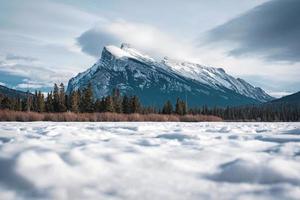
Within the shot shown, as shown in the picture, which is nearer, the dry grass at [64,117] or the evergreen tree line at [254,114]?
the dry grass at [64,117]

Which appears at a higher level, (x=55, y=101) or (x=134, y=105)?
(x=55, y=101)

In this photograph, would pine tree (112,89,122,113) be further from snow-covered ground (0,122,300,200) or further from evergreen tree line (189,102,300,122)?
snow-covered ground (0,122,300,200)

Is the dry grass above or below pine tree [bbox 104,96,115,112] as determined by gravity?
below

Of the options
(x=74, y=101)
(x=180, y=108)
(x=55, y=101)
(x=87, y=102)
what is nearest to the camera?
(x=74, y=101)

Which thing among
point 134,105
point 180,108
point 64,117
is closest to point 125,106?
point 134,105

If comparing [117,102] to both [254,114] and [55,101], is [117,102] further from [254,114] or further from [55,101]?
[254,114]

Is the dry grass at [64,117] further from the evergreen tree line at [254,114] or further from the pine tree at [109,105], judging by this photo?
the evergreen tree line at [254,114]

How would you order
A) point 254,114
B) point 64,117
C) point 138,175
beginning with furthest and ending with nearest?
1. point 254,114
2. point 64,117
3. point 138,175

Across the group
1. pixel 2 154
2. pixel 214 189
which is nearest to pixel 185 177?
pixel 214 189

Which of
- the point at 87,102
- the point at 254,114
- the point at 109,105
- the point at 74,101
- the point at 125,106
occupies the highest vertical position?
the point at 74,101

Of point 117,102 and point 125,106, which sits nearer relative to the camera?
point 117,102

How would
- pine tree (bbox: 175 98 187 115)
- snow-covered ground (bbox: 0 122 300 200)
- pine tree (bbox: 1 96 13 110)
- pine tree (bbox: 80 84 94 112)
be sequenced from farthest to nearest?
pine tree (bbox: 175 98 187 115), pine tree (bbox: 1 96 13 110), pine tree (bbox: 80 84 94 112), snow-covered ground (bbox: 0 122 300 200)

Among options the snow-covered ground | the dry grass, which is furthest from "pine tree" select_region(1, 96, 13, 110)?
the snow-covered ground

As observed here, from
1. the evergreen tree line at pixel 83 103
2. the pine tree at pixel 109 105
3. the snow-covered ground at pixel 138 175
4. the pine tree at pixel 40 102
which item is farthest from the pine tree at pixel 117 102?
the snow-covered ground at pixel 138 175
